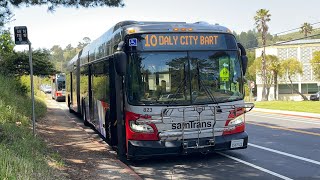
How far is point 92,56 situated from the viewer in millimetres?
14727

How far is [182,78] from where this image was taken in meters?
9.12

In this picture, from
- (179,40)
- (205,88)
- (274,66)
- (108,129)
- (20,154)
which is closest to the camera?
(20,154)

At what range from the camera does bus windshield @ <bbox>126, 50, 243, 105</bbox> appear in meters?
8.96

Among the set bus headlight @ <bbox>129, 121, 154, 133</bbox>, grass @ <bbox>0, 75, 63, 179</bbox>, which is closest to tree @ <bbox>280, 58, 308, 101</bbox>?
grass @ <bbox>0, 75, 63, 179</bbox>

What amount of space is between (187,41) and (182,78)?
0.90 metres

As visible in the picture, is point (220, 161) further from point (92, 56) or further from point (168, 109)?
point (92, 56)

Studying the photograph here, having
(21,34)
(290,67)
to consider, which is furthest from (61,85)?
(21,34)

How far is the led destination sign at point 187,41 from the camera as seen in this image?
9180mm

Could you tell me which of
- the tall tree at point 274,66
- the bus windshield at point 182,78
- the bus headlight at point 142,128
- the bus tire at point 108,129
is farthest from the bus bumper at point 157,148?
the tall tree at point 274,66

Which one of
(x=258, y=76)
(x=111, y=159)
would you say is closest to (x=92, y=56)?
(x=111, y=159)

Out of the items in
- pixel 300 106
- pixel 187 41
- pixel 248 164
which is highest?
pixel 187 41

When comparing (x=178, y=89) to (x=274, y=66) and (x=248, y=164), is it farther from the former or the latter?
(x=274, y=66)

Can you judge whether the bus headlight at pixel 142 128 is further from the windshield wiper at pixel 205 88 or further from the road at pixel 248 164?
the windshield wiper at pixel 205 88

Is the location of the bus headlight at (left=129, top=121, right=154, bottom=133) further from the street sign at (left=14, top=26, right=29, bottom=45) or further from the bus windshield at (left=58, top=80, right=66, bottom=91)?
the bus windshield at (left=58, top=80, right=66, bottom=91)
